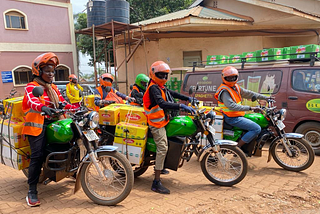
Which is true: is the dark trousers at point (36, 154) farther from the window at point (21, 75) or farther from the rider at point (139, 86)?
the window at point (21, 75)

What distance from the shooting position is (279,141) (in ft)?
14.8

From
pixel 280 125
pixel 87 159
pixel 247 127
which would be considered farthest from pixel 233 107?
pixel 87 159

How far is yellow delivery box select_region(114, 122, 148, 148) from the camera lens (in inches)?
148

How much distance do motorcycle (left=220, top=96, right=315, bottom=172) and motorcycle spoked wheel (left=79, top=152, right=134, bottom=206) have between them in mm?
2198

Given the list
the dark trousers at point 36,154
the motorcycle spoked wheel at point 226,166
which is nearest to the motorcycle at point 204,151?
the motorcycle spoked wheel at point 226,166

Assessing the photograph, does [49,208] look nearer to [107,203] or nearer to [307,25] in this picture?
[107,203]

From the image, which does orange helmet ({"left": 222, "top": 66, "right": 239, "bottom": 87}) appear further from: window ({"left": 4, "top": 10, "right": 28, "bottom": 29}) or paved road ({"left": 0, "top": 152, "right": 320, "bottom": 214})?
window ({"left": 4, "top": 10, "right": 28, "bottom": 29})

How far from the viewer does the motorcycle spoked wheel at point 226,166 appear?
3.80 metres

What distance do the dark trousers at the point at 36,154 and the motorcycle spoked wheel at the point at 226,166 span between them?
230 cm

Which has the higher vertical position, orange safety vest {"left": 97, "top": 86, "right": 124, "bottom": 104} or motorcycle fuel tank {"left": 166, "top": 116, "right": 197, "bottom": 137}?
orange safety vest {"left": 97, "top": 86, "right": 124, "bottom": 104}

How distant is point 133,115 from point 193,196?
4.88 ft

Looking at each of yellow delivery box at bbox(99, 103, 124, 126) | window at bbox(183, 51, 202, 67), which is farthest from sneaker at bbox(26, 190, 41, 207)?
window at bbox(183, 51, 202, 67)

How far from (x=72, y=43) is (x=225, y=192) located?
16347 mm

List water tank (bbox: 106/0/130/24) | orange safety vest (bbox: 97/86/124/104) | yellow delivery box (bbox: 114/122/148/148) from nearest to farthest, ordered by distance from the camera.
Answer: yellow delivery box (bbox: 114/122/148/148)
orange safety vest (bbox: 97/86/124/104)
water tank (bbox: 106/0/130/24)
